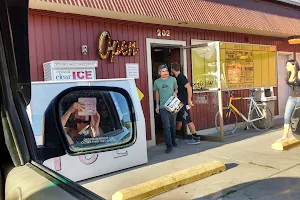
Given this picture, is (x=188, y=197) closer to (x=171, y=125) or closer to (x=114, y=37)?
(x=171, y=125)

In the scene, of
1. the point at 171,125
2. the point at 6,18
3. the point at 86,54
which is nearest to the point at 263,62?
the point at 171,125

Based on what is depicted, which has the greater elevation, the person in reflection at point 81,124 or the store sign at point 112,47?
the store sign at point 112,47

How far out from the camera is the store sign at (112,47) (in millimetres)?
6457

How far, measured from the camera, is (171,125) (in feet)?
22.3

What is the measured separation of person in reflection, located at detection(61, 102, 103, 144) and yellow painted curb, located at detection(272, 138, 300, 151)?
5654mm

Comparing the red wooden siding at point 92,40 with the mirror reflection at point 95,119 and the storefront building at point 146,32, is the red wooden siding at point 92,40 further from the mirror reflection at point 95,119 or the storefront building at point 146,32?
the mirror reflection at point 95,119

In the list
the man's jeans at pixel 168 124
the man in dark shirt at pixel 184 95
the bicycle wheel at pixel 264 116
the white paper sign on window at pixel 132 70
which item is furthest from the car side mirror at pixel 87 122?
the bicycle wheel at pixel 264 116

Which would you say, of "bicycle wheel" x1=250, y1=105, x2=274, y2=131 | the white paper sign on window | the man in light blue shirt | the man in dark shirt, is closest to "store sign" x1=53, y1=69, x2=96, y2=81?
the white paper sign on window

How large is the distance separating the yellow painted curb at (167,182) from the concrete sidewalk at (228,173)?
0.09m

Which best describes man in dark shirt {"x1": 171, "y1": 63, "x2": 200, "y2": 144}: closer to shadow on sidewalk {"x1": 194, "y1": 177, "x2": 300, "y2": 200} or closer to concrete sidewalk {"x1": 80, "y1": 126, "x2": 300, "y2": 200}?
concrete sidewalk {"x1": 80, "y1": 126, "x2": 300, "y2": 200}

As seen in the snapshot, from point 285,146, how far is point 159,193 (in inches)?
135

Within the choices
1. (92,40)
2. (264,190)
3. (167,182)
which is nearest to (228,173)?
(264,190)

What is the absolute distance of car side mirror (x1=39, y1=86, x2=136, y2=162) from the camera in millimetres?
1504

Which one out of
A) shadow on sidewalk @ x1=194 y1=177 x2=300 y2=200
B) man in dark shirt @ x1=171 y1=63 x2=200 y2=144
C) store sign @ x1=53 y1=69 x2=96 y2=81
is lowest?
shadow on sidewalk @ x1=194 y1=177 x2=300 y2=200
